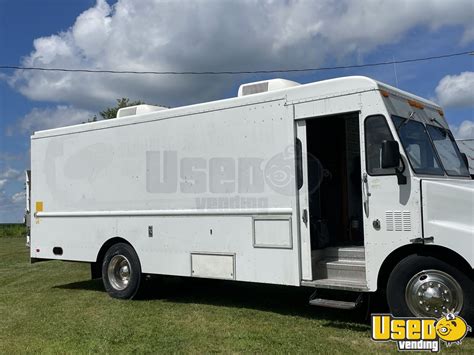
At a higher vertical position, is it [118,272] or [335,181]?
[335,181]

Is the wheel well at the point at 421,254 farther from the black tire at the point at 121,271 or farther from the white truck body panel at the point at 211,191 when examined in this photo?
the black tire at the point at 121,271

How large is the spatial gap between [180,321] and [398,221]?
10.3 feet

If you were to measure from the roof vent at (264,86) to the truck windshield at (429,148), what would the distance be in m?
1.65

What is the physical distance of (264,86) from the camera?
739 cm

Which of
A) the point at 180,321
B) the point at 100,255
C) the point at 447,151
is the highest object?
the point at 447,151

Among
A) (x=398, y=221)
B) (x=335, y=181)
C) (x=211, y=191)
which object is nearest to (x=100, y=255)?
(x=211, y=191)

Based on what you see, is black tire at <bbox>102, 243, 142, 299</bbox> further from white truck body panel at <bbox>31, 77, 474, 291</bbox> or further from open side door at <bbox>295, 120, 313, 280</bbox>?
open side door at <bbox>295, 120, 313, 280</bbox>

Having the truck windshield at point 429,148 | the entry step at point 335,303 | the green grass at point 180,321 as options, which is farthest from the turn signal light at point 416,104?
the green grass at point 180,321

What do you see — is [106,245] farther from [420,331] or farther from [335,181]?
[420,331]

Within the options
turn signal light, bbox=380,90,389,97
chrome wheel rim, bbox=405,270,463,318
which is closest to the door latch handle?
chrome wheel rim, bbox=405,270,463,318

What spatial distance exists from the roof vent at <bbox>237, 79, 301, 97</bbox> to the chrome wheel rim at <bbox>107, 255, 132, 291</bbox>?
135 inches

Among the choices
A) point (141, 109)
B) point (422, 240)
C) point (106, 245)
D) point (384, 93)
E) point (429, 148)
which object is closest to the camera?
point (422, 240)

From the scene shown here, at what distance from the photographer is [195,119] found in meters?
7.84

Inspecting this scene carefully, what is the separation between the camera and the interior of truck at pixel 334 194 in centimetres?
672
